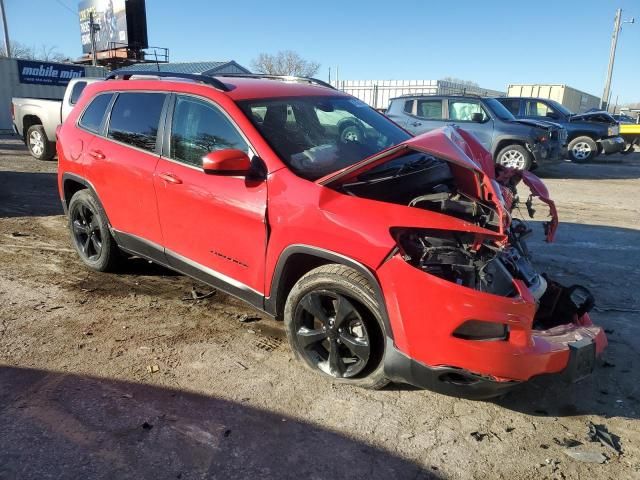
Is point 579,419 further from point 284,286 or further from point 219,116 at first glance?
point 219,116

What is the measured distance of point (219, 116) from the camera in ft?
11.4

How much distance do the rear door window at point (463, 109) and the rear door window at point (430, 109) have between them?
0.28 meters

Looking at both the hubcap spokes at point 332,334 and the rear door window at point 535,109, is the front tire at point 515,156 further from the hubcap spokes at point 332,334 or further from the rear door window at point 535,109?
the hubcap spokes at point 332,334

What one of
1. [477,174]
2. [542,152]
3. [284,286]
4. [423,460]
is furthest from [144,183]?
[542,152]

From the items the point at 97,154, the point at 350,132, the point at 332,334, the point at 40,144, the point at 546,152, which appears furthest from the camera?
the point at 40,144

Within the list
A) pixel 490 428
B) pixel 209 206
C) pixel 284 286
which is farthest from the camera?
pixel 209 206

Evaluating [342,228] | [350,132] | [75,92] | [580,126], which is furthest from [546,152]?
[75,92]

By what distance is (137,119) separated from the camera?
13.4ft

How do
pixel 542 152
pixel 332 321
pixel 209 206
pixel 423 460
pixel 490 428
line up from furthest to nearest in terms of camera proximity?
pixel 542 152 < pixel 209 206 < pixel 332 321 < pixel 490 428 < pixel 423 460

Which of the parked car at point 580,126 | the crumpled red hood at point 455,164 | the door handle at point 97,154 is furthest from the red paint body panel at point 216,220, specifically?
the parked car at point 580,126

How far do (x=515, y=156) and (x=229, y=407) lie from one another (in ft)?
34.0

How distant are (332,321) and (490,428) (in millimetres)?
1035

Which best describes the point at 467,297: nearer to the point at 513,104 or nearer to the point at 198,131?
the point at 198,131

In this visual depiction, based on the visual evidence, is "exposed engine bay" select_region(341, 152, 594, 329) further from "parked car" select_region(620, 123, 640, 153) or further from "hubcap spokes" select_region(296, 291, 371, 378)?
"parked car" select_region(620, 123, 640, 153)
